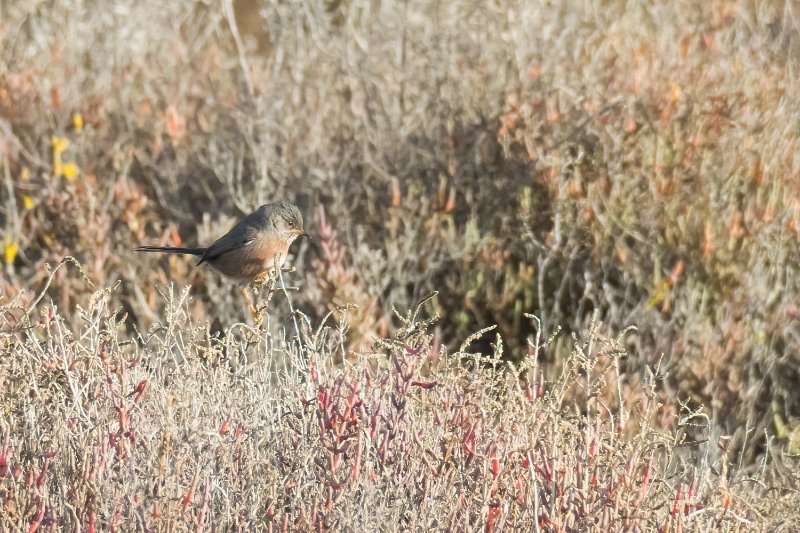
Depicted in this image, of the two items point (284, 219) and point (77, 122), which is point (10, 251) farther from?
point (284, 219)

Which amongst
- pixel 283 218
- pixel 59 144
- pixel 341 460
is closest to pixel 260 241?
pixel 283 218

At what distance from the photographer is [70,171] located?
20.7ft

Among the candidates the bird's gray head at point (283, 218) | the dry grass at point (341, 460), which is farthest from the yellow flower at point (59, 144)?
the dry grass at point (341, 460)

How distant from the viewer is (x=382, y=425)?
321cm

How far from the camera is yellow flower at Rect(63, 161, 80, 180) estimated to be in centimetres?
632

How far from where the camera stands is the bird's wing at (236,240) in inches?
202

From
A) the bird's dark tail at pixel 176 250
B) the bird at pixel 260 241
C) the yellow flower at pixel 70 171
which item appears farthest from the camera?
the yellow flower at pixel 70 171

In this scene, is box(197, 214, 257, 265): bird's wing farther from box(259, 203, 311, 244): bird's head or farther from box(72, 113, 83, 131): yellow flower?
box(72, 113, 83, 131): yellow flower

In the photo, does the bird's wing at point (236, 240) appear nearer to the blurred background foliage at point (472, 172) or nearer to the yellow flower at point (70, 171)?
the blurred background foliage at point (472, 172)

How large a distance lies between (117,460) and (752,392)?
122 inches

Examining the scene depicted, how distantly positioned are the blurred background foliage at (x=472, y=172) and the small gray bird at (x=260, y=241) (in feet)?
0.57

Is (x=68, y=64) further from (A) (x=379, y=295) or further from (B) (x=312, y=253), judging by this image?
(A) (x=379, y=295)

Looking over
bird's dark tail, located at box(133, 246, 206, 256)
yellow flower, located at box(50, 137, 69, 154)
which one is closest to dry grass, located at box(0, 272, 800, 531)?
bird's dark tail, located at box(133, 246, 206, 256)

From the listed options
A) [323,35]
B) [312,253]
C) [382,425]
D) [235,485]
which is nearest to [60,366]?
[235,485]
